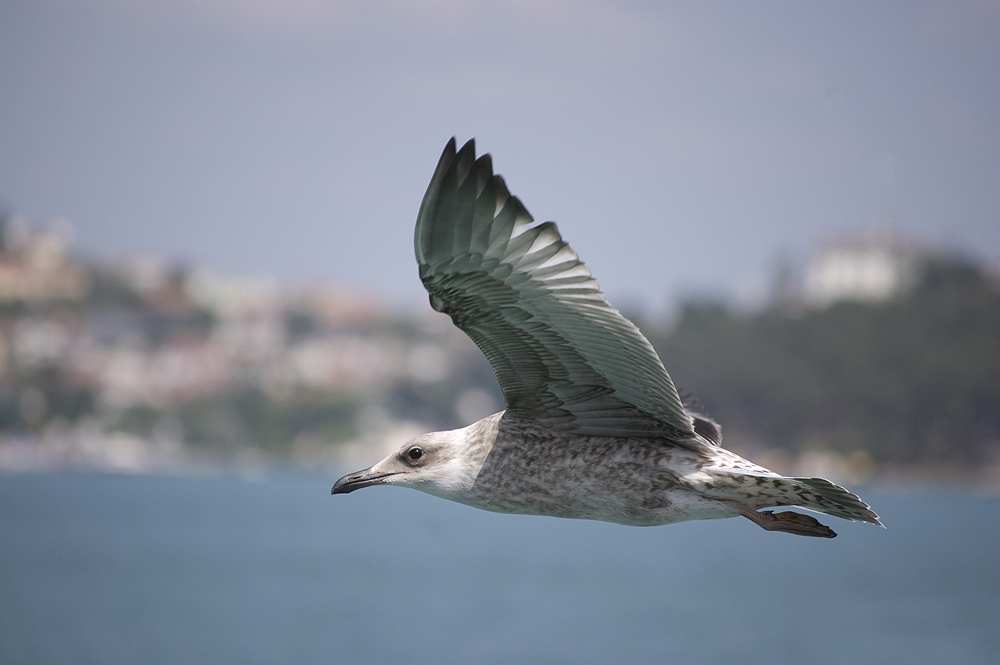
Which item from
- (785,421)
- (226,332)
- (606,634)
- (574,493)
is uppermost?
(226,332)

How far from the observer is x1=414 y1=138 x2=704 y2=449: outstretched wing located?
5.00 m

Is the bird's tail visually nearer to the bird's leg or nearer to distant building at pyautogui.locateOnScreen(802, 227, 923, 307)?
the bird's leg

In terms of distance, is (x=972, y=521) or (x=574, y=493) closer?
(x=574, y=493)

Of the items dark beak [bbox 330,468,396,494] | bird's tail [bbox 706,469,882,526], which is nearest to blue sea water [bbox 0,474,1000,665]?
dark beak [bbox 330,468,396,494]

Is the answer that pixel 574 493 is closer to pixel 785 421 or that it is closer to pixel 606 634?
pixel 606 634

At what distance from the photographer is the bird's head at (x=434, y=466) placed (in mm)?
6070

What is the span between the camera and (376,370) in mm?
148500

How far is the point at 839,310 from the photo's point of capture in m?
127

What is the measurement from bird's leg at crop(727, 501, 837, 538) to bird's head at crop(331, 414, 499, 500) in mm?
1463

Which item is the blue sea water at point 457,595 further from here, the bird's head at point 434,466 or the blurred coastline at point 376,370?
the bird's head at point 434,466

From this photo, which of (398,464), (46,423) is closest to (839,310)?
(46,423)

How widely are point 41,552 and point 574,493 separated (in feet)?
355

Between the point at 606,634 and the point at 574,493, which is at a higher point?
the point at 606,634

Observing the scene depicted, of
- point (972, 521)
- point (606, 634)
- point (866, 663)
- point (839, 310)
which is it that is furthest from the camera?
point (972, 521)
